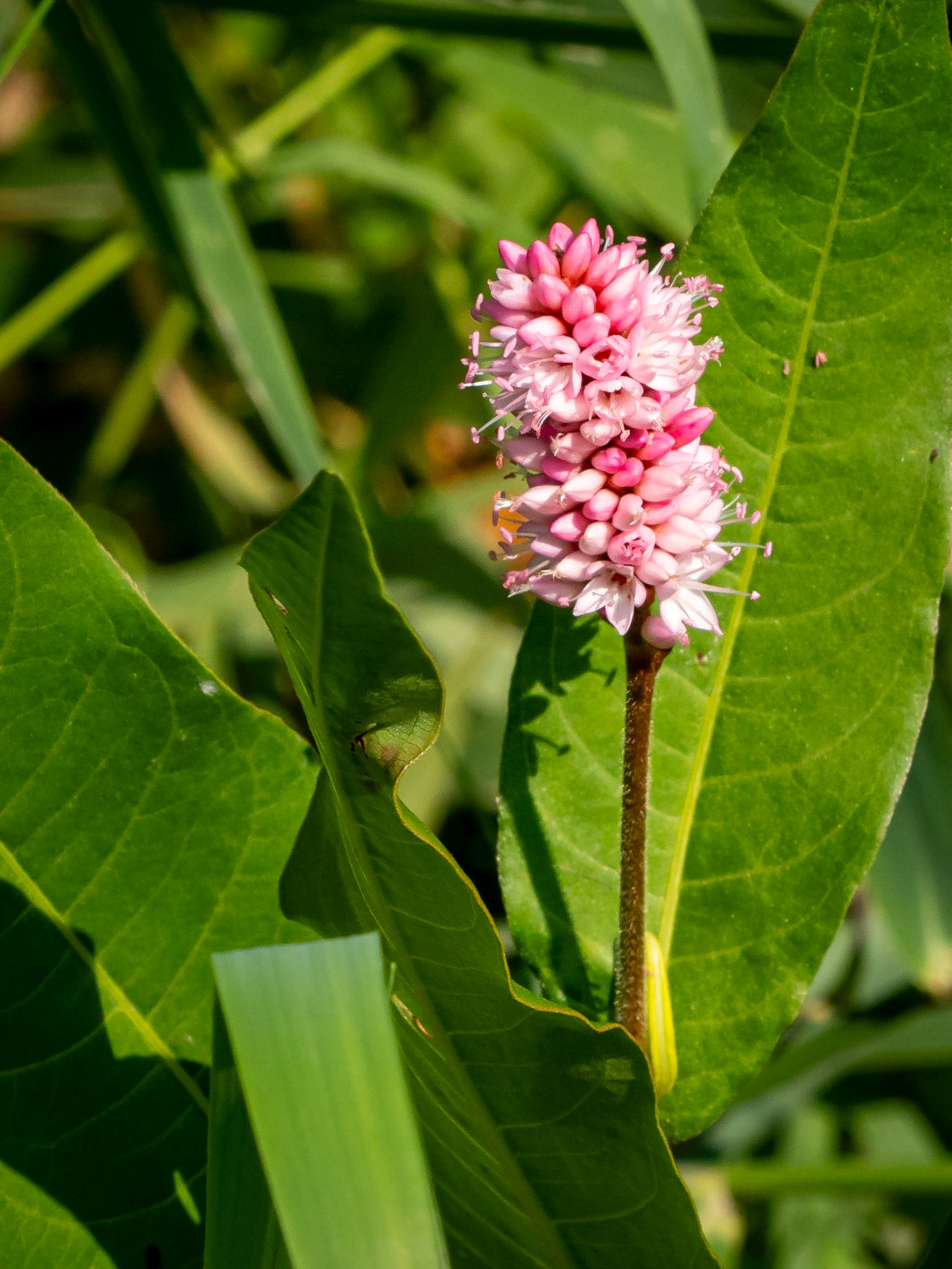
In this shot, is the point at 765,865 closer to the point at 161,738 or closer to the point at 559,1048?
the point at 559,1048

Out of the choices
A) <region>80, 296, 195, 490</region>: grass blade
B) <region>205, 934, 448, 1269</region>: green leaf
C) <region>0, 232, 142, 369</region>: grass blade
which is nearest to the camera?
<region>205, 934, 448, 1269</region>: green leaf

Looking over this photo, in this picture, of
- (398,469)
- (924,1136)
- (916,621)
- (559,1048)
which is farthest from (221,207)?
A: (924,1136)

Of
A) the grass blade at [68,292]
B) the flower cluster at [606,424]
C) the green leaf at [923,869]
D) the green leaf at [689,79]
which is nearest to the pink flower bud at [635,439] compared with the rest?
the flower cluster at [606,424]

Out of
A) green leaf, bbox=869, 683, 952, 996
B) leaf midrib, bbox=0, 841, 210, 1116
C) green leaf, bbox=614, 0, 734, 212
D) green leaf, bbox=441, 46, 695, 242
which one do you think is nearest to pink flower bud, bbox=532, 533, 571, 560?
leaf midrib, bbox=0, 841, 210, 1116

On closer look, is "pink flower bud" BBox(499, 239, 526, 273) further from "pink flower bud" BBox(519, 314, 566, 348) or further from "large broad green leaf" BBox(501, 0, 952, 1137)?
"large broad green leaf" BBox(501, 0, 952, 1137)

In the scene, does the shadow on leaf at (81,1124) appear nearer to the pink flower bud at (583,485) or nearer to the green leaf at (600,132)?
the pink flower bud at (583,485)

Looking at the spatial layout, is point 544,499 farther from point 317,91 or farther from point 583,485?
point 317,91

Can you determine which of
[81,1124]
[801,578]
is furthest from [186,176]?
[81,1124]
